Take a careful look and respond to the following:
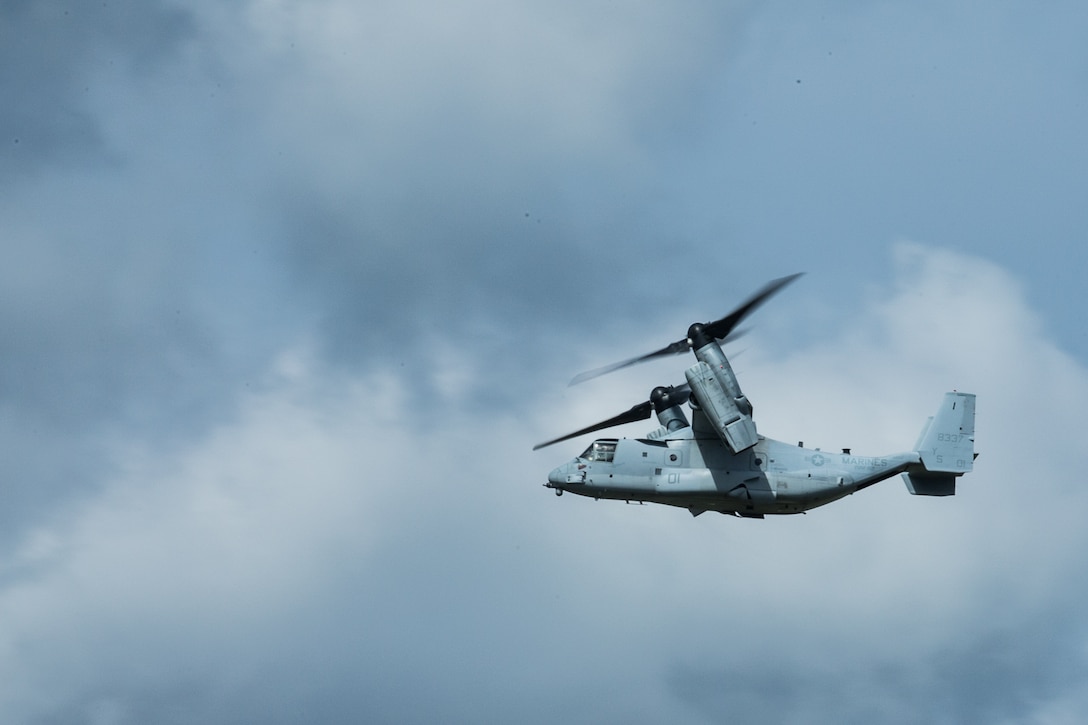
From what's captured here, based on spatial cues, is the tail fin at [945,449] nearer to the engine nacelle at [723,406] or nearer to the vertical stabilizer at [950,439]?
the vertical stabilizer at [950,439]

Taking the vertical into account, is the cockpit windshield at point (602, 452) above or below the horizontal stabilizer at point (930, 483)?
above

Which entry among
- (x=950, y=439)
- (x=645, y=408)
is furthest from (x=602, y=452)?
(x=950, y=439)

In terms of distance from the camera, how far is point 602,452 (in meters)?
95.9

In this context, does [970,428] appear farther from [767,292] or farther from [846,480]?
[767,292]

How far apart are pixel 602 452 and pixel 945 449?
2064 centimetres

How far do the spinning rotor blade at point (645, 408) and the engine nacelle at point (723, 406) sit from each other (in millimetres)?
5386

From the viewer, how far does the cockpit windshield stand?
314 feet

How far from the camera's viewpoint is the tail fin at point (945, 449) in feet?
319

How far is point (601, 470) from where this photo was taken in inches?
3765

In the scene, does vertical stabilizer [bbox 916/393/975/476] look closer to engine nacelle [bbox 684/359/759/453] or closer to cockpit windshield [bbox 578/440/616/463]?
engine nacelle [bbox 684/359/759/453]

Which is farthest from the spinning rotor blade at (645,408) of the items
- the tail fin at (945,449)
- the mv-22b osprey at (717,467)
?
the tail fin at (945,449)

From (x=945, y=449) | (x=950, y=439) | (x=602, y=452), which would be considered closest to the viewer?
(x=602, y=452)

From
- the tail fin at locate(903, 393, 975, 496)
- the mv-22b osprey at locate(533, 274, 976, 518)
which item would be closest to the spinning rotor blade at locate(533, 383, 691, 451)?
the mv-22b osprey at locate(533, 274, 976, 518)

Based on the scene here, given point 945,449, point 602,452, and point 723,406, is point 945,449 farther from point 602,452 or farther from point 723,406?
point 602,452
